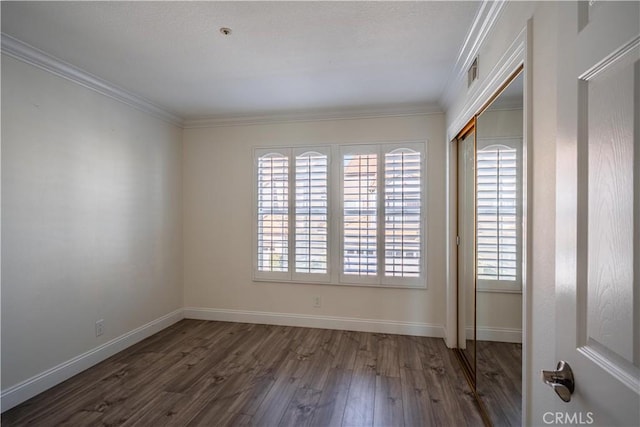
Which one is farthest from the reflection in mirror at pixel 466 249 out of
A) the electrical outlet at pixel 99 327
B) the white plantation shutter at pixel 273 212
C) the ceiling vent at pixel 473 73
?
the electrical outlet at pixel 99 327

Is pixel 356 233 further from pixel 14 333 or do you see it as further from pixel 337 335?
pixel 14 333

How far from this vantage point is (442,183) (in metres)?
3.26

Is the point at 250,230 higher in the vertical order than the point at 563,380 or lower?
higher

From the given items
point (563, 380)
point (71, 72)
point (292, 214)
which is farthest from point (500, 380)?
point (71, 72)

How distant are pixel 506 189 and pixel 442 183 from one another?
1.64 m

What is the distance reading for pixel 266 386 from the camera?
2.36 metres

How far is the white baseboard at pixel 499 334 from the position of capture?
1.49 m

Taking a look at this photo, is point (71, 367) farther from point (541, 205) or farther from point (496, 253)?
point (541, 205)

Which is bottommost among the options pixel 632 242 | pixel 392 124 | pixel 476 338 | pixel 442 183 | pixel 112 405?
pixel 112 405

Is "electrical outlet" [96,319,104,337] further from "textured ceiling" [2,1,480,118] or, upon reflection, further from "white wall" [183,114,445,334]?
"textured ceiling" [2,1,480,118]

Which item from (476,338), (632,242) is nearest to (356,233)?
(476,338)

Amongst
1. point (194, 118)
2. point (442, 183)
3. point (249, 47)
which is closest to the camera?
point (249, 47)

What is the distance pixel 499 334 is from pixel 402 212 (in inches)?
69.1

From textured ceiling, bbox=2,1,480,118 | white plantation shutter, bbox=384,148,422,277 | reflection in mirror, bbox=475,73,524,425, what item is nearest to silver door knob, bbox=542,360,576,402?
reflection in mirror, bbox=475,73,524,425
